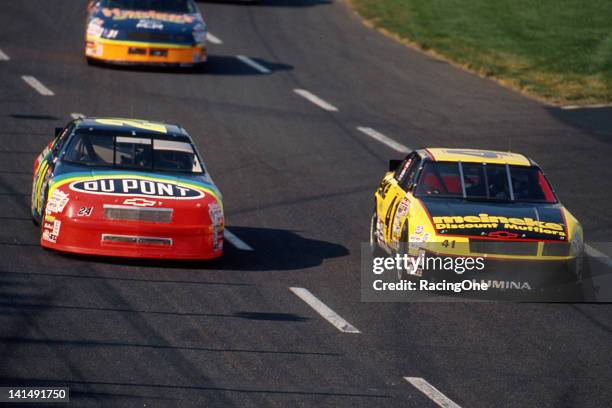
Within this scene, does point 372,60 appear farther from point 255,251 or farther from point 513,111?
point 255,251

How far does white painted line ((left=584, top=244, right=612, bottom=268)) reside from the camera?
1478 centimetres

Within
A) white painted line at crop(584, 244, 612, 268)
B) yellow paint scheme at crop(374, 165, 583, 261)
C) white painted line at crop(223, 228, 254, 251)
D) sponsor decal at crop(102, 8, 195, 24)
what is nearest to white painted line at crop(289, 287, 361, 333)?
yellow paint scheme at crop(374, 165, 583, 261)

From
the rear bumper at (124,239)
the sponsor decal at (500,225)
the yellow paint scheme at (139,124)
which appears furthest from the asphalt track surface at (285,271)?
the yellow paint scheme at (139,124)

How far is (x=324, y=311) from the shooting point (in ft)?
39.5

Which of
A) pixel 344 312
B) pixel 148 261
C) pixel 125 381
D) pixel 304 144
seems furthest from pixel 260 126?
pixel 125 381

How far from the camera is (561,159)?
21.5 metres

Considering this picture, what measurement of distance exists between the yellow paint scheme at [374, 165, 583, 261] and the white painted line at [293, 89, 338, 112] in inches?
398

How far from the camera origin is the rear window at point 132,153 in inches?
566

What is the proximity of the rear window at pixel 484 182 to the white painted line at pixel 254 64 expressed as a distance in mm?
14434

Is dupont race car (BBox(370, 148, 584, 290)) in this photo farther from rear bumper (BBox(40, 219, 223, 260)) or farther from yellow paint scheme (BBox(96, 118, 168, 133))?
yellow paint scheme (BBox(96, 118, 168, 133))

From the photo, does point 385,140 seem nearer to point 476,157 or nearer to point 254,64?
point 254,64

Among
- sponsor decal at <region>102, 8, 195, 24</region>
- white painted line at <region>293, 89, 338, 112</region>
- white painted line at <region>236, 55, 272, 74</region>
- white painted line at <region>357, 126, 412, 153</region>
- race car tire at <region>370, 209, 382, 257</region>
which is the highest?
sponsor decal at <region>102, 8, 195, 24</region>

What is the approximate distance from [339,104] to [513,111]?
3.55 meters

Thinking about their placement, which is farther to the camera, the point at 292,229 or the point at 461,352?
the point at 292,229
